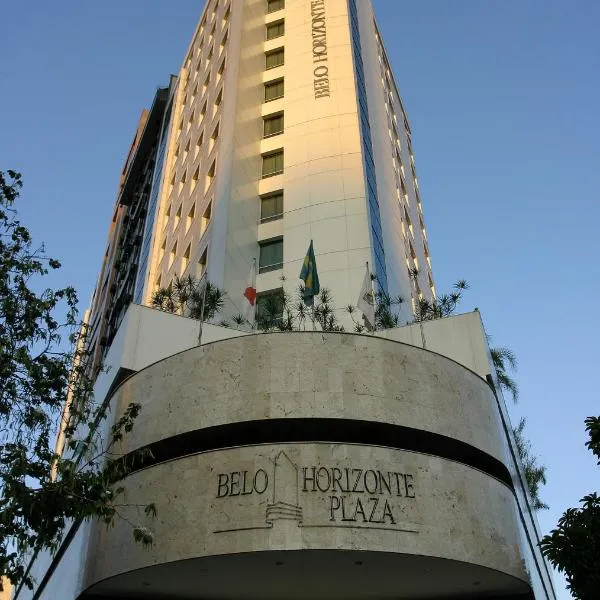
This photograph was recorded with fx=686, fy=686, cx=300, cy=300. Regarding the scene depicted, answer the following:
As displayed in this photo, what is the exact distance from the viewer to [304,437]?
16891 mm

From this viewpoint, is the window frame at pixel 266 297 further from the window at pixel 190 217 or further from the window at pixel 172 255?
the window at pixel 172 255

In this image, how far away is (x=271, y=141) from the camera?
109 ft

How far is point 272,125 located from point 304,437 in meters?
21.1

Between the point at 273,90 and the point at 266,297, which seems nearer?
the point at 266,297

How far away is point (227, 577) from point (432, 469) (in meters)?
5.62

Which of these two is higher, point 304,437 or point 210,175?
point 210,175

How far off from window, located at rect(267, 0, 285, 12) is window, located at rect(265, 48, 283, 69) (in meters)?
3.37

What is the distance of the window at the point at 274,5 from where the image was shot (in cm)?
3822

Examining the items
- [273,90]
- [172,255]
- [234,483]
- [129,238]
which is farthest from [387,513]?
[129,238]

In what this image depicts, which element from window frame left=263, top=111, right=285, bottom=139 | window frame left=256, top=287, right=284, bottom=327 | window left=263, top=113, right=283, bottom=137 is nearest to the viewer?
window frame left=256, top=287, right=284, bottom=327

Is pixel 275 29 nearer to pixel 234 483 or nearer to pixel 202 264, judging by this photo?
pixel 202 264

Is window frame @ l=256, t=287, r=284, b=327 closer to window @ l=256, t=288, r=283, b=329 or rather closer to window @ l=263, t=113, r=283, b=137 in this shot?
window @ l=256, t=288, r=283, b=329

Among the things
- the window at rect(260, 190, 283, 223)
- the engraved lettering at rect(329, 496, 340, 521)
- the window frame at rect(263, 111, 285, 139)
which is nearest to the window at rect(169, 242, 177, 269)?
the window at rect(260, 190, 283, 223)

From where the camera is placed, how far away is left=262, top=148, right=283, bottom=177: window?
32.6 m
